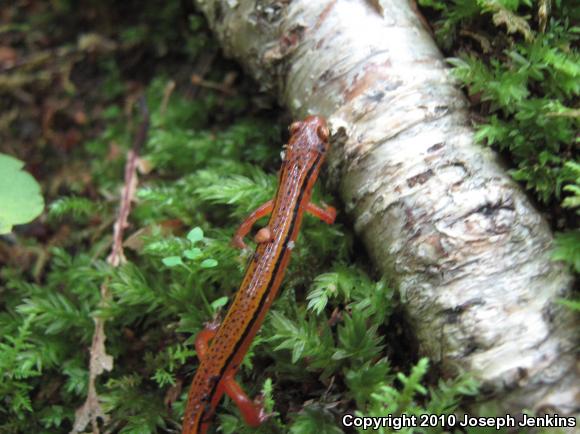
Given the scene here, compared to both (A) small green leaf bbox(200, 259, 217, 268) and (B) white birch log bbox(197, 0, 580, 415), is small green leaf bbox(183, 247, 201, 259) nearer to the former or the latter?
(A) small green leaf bbox(200, 259, 217, 268)

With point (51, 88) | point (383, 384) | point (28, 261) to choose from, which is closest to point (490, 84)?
point (383, 384)

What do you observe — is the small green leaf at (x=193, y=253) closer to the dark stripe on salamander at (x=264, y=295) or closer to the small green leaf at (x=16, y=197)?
the dark stripe on salamander at (x=264, y=295)

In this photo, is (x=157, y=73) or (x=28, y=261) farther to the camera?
(x=157, y=73)

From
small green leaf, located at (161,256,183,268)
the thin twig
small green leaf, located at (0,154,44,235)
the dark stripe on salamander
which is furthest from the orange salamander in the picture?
small green leaf, located at (0,154,44,235)

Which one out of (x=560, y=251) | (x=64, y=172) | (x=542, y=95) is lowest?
(x=64, y=172)

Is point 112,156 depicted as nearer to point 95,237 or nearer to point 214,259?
point 95,237

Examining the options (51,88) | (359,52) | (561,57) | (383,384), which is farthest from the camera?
(51,88)

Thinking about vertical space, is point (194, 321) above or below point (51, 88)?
below
